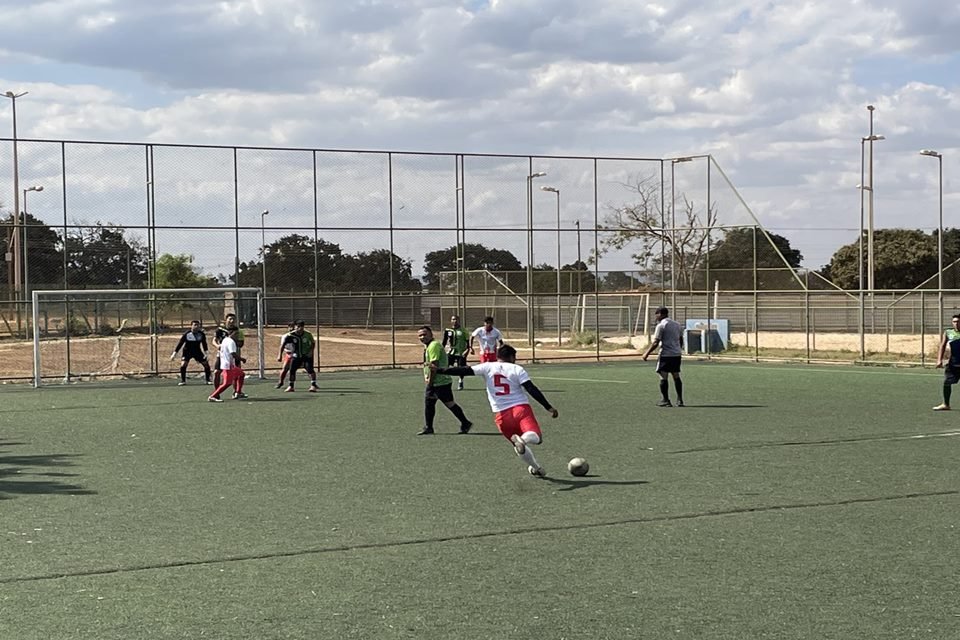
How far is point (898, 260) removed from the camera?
74.5m

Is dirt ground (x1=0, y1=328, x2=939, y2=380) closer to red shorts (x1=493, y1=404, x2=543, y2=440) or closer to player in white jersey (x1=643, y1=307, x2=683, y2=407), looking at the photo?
player in white jersey (x1=643, y1=307, x2=683, y2=407)

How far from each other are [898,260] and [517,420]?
68306mm

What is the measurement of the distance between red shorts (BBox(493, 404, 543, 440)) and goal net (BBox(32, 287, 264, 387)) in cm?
1919

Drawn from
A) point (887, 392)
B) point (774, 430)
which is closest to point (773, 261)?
point (887, 392)

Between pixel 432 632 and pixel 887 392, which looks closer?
pixel 432 632

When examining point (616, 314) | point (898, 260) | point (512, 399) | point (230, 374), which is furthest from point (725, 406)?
point (898, 260)

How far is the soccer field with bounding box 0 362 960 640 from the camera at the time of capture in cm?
681

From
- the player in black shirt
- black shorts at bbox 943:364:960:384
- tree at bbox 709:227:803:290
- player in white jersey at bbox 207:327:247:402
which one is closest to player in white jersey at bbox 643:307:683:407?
black shorts at bbox 943:364:960:384

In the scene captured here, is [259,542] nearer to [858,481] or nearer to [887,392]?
[858,481]

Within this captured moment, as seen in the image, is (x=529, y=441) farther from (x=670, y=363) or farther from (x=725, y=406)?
(x=725, y=406)

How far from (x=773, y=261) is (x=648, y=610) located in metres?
32.1

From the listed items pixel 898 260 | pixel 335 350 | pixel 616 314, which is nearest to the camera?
pixel 335 350

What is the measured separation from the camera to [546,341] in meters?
46.9

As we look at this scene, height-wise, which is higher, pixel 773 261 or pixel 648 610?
pixel 773 261
